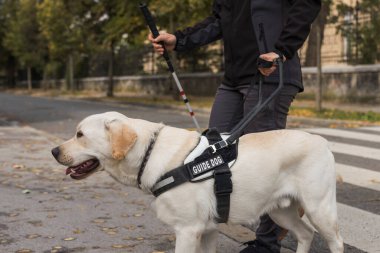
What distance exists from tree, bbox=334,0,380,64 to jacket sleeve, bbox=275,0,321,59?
44.8 feet

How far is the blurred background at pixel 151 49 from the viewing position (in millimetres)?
17812

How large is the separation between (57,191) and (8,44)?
44.0 meters

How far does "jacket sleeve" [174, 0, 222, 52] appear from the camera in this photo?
4.35 meters

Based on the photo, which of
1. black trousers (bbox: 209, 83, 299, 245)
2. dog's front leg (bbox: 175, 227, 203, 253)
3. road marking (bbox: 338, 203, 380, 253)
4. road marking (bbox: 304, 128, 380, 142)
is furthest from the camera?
road marking (bbox: 304, 128, 380, 142)

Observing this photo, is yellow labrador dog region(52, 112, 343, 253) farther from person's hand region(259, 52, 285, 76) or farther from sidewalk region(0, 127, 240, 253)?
sidewalk region(0, 127, 240, 253)

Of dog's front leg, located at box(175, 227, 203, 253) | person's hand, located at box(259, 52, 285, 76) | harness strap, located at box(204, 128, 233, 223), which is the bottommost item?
dog's front leg, located at box(175, 227, 203, 253)

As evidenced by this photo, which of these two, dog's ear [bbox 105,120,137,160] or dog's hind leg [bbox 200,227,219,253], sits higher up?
dog's ear [bbox 105,120,137,160]

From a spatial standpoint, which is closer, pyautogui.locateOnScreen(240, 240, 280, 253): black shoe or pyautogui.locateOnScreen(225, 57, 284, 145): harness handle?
pyautogui.locateOnScreen(225, 57, 284, 145): harness handle

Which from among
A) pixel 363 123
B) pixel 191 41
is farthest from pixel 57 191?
pixel 363 123

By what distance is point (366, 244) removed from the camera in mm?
4473

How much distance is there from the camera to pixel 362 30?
1812 centimetres

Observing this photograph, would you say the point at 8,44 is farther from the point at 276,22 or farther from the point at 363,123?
the point at 276,22

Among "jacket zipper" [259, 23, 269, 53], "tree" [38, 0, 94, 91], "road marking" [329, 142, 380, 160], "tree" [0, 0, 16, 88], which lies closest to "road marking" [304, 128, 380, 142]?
"road marking" [329, 142, 380, 160]

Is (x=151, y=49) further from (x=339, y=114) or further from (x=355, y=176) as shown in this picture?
(x=355, y=176)
